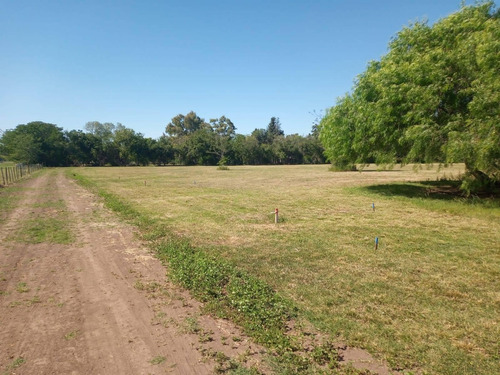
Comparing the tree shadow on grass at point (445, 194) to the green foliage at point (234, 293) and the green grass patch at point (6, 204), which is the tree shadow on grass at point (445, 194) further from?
the green grass patch at point (6, 204)

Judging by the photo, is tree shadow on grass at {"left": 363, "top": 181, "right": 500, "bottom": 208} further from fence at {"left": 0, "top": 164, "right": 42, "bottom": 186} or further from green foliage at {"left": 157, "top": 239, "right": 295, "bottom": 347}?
fence at {"left": 0, "top": 164, "right": 42, "bottom": 186}

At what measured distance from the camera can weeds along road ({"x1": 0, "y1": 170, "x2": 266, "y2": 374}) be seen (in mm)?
3510

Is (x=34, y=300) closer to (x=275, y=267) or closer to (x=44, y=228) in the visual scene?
(x=275, y=267)

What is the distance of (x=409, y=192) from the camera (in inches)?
701

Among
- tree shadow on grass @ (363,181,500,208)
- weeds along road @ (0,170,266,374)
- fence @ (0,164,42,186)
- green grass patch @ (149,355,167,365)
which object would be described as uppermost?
fence @ (0,164,42,186)

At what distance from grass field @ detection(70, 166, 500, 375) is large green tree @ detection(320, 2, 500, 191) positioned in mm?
2738

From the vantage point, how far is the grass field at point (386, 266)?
3.87 metres

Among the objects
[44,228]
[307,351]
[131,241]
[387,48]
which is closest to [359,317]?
[307,351]

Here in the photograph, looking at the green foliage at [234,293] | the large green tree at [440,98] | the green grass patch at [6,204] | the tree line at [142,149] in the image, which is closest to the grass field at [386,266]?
the green foliage at [234,293]

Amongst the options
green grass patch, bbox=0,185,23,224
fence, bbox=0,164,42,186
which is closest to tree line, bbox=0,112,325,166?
fence, bbox=0,164,42,186

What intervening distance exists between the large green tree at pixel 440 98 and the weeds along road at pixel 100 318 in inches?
506

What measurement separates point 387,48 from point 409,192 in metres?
9.48

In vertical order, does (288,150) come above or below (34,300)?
above

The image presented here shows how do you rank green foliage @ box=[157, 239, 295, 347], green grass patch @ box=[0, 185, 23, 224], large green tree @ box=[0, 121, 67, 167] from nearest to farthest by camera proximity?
green foliage @ box=[157, 239, 295, 347] → green grass patch @ box=[0, 185, 23, 224] → large green tree @ box=[0, 121, 67, 167]
